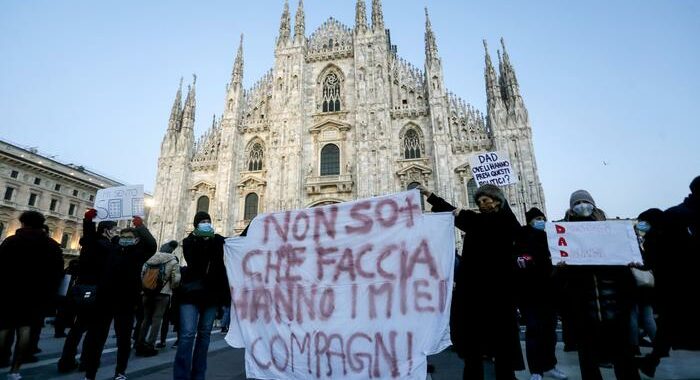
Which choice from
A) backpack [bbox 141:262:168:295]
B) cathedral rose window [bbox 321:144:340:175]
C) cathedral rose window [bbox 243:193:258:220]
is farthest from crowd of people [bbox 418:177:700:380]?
cathedral rose window [bbox 243:193:258:220]

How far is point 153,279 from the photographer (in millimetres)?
5938

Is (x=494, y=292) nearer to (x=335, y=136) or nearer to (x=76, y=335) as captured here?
(x=76, y=335)

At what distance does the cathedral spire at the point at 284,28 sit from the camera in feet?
81.5

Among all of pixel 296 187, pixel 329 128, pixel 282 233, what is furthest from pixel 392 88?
pixel 282 233

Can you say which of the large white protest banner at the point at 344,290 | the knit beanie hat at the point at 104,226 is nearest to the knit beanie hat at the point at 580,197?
the large white protest banner at the point at 344,290

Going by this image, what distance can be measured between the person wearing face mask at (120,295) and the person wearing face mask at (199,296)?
78 cm

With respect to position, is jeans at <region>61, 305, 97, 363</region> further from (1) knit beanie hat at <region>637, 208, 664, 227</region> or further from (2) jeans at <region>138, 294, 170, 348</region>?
(1) knit beanie hat at <region>637, 208, 664, 227</region>

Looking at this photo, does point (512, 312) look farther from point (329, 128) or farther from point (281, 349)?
point (329, 128)

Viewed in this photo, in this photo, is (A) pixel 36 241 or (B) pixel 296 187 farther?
(B) pixel 296 187

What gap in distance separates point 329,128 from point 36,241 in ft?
61.1

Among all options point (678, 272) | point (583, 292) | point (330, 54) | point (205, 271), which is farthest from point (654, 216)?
point (330, 54)

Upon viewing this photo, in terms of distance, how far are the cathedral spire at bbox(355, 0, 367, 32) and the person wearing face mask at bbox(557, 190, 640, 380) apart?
2339 cm

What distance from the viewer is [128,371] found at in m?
4.39

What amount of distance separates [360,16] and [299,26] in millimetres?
4413
